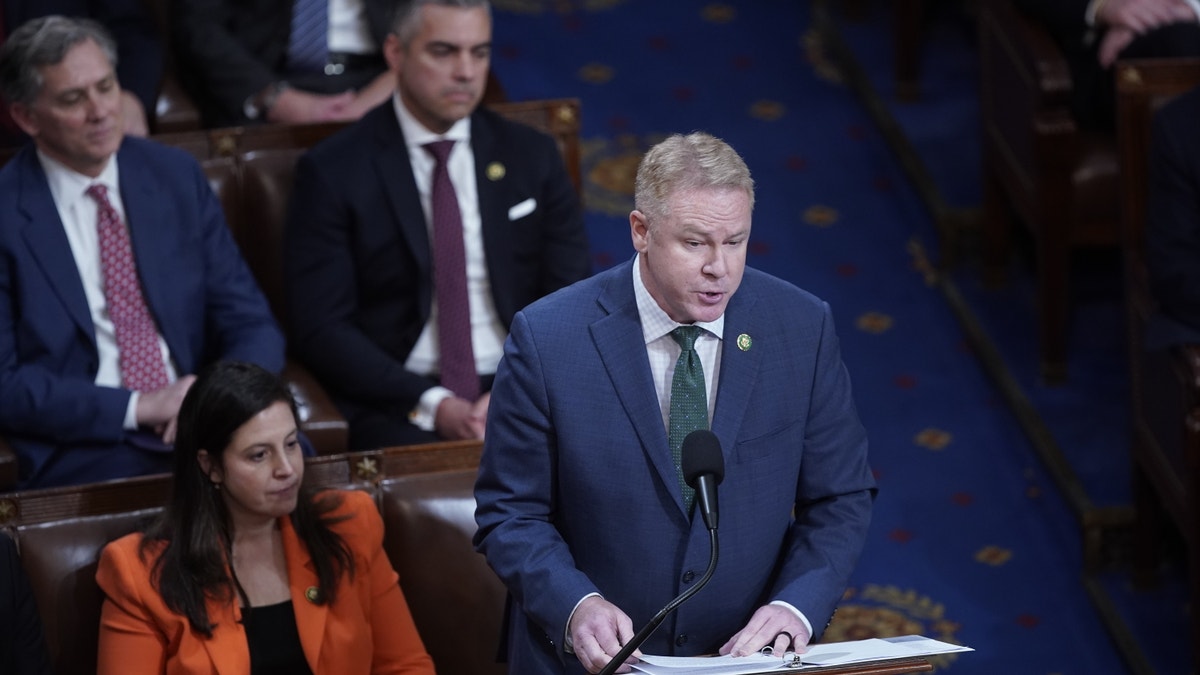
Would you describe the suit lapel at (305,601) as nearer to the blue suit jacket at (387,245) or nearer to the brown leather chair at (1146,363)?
the blue suit jacket at (387,245)

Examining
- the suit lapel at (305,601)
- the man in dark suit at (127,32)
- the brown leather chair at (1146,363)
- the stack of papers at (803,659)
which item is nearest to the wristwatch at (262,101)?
the man in dark suit at (127,32)

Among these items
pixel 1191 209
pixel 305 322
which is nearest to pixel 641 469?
pixel 305 322

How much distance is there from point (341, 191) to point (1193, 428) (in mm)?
1673

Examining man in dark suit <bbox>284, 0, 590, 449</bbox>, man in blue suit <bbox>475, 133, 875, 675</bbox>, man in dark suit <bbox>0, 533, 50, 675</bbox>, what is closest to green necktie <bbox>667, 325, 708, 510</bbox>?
man in blue suit <bbox>475, 133, 875, 675</bbox>

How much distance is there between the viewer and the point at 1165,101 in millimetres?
3646

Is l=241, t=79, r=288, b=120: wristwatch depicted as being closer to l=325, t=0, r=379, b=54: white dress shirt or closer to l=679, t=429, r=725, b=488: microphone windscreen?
l=325, t=0, r=379, b=54: white dress shirt

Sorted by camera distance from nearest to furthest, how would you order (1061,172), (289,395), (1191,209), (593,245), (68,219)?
(289,395) → (68,219) → (1191,209) → (1061,172) → (593,245)

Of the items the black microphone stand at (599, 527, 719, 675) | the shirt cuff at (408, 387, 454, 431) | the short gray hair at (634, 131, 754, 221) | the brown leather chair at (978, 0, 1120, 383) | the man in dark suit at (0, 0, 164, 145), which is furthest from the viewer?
the brown leather chair at (978, 0, 1120, 383)

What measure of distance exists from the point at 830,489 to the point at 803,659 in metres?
0.33

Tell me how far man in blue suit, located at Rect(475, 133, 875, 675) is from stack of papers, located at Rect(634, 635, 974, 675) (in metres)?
0.10

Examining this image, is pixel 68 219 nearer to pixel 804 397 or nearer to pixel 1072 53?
pixel 804 397

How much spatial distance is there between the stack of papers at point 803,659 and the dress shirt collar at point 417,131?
1621 mm

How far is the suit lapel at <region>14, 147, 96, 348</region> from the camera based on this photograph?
10.3 ft

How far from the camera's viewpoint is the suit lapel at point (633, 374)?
2.16 meters
